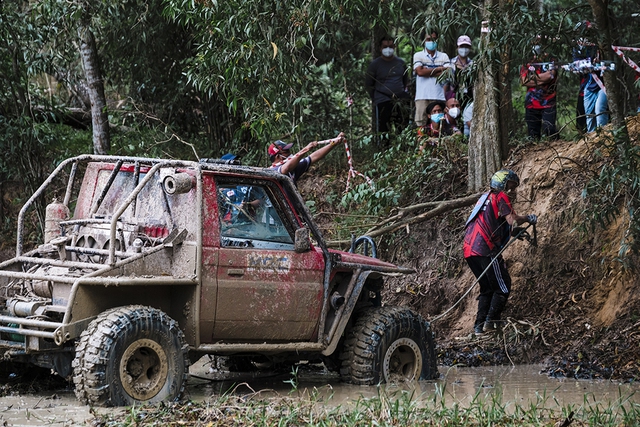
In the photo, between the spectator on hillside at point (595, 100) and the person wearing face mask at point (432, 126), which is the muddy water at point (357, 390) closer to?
the spectator on hillside at point (595, 100)

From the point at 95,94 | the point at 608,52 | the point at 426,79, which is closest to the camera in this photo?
the point at 608,52

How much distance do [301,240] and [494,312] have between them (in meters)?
3.27

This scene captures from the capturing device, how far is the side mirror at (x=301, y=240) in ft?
27.3

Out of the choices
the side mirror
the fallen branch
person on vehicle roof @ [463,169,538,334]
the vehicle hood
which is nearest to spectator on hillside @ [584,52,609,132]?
the fallen branch

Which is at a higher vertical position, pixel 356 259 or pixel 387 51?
pixel 387 51

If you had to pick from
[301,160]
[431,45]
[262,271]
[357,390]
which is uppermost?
[431,45]

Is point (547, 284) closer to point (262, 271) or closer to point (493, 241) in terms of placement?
point (493, 241)

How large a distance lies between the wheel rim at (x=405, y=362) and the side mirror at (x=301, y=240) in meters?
1.33

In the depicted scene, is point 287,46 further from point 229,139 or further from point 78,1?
point 229,139

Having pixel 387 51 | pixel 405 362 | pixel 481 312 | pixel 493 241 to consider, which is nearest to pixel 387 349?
pixel 405 362

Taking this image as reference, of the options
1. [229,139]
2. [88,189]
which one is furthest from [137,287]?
[229,139]

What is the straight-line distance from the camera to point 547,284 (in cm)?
1131

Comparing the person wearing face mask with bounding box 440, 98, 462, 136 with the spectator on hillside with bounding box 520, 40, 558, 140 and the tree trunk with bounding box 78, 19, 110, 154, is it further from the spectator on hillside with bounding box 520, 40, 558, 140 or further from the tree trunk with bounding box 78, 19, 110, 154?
the tree trunk with bounding box 78, 19, 110, 154

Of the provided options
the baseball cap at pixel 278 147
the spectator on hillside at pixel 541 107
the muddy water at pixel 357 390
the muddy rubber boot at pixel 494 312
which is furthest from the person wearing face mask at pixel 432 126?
the muddy water at pixel 357 390
